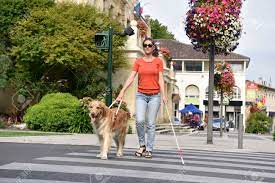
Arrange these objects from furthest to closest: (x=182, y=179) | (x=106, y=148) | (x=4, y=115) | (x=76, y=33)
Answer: (x=4, y=115), (x=76, y=33), (x=106, y=148), (x=182, y=179)

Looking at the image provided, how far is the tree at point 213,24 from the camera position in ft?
53.8

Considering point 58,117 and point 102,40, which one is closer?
point 102,40

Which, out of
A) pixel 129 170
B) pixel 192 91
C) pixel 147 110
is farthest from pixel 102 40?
pixel 192 91

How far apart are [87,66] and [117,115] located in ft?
50.0

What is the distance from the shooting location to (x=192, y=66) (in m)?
75.8

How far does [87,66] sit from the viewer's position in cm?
2448

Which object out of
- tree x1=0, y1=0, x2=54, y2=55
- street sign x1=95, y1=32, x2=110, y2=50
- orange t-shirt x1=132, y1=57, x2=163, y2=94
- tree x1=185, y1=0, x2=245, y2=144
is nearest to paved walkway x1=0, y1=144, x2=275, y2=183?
orange t-shirt x1=132, y1=57, x2=163, y2=94

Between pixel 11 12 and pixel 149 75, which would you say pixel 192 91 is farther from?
A: pixel 149 75

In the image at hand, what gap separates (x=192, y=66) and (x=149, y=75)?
66821 mm

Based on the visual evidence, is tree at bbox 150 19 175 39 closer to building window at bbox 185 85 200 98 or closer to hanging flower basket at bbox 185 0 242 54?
building window at bbox 185 85 200 98

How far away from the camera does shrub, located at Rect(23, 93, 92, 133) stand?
21.1 metres

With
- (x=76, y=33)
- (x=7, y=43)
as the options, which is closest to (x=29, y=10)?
(x=7, y=43)

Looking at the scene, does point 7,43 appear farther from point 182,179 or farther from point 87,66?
point 182,179

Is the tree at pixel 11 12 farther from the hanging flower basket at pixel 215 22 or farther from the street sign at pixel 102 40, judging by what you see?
the hanging flower basket at pixel 215 22
